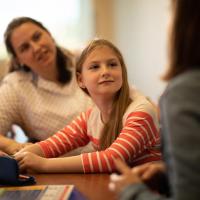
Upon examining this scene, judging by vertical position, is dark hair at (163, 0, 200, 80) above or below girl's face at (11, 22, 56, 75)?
above

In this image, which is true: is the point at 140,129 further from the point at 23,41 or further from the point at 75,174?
the point at 23,41

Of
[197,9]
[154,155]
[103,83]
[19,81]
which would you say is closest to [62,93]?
[19,81]

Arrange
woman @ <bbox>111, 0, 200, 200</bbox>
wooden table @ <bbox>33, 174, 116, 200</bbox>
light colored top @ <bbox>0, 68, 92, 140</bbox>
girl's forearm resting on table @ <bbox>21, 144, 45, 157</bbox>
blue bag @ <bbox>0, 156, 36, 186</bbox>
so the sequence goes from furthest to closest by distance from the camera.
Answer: light colored top @ <bbox>0, 68, 92, 140</bbox> → girl's forearm resting on table @ <bbox>21, 144, 45, 157</bbox> → blue bag @ <bbox>0, 156, 36, 186</bbox> → wooden table @ <bbox>33, 174, 116, 200</bbox> → woman @ <bbox>111, 0, 200, 200</bbox>

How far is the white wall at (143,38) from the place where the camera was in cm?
351

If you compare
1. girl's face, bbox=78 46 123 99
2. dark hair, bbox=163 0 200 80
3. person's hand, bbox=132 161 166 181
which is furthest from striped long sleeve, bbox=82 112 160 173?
dark hair, bbox=163 0 200 80

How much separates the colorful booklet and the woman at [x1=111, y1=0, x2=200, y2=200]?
0.27m

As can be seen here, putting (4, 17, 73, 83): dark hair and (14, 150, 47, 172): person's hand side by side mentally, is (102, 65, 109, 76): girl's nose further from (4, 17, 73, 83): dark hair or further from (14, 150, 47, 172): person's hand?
(4, 17, 73, 83): dark hair

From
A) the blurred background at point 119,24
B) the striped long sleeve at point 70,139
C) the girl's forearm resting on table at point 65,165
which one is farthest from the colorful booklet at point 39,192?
the blurred background at point 119,24

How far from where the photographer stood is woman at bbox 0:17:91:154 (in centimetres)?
189

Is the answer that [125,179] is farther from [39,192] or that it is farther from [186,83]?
[39,192]

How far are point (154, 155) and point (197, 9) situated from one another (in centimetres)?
68

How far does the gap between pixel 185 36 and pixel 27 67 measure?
4.81 feet

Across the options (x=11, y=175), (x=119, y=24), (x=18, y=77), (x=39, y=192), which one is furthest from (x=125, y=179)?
(x=119, y=24)

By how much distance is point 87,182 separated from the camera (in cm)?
107
